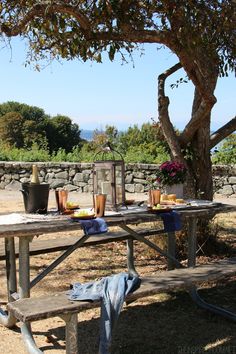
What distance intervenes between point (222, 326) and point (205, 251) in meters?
2.06

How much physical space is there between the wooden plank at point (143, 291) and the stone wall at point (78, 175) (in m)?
6.84

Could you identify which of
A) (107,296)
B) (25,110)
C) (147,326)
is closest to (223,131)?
(147,326)

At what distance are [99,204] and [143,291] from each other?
84cm

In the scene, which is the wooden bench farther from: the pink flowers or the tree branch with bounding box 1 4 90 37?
the tree branch with bounding box 1 4 90 37

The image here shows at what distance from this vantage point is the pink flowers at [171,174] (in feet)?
14.7

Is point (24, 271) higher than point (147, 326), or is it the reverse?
point (24, 271)

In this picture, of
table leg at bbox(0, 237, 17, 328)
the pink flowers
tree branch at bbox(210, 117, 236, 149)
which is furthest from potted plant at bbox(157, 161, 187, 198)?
tree branch at bbox(210, 117, 236, 149)

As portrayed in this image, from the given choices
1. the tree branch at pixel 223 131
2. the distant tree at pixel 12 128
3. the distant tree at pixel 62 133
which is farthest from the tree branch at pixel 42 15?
the distant tree at pixel 62 133

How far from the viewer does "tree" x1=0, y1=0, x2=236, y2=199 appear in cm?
488

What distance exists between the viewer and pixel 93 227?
3.56m

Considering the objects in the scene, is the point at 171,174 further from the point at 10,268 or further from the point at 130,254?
the point at 10,268

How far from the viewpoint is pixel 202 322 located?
3.99m

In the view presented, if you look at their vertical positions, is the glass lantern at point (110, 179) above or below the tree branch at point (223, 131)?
below

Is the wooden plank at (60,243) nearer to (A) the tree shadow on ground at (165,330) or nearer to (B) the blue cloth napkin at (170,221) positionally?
(A) the tree shadow on ground at (165,330)
